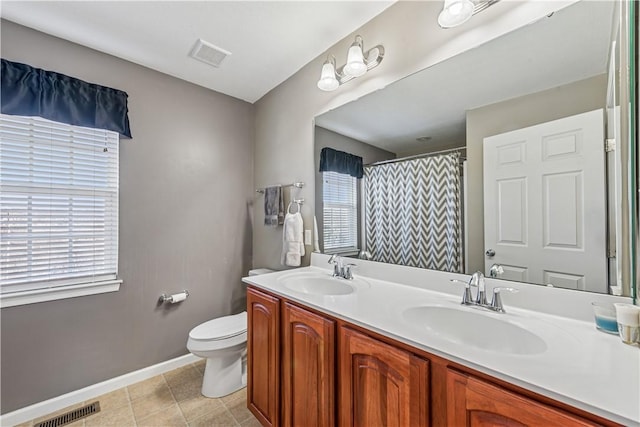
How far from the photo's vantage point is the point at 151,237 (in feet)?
6.99

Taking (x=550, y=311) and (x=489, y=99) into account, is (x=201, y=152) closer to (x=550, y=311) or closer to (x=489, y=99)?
(x=489, y=99)

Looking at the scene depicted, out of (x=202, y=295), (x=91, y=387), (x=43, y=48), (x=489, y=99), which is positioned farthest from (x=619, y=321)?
(x=43, y=48)

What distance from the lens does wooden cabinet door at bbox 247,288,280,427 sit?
1395mm

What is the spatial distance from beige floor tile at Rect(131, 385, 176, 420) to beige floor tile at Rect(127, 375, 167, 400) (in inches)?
1.4

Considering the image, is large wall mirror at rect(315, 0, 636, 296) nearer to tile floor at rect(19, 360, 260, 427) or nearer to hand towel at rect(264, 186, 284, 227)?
hand towel at rect(264, 186, 284, 227)

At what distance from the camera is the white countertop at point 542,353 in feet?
1.83

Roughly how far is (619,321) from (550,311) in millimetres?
235

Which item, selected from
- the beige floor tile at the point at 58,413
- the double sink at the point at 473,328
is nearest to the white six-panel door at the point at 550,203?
the double sink at the point at 473,328

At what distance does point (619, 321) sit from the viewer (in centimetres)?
77

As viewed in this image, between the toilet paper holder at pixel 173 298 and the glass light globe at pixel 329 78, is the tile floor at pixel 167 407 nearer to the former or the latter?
the toilet paper holder at pixel 173 298

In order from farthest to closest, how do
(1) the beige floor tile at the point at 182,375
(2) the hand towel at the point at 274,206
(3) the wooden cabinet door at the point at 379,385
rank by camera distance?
(2) the hand towel at the point at 274,206 < (1) the beige floor tile at the point at 182,375 < (3) the wooden cabinet door at the point at 379,385

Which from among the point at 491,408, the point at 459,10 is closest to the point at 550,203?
the point at 491,408

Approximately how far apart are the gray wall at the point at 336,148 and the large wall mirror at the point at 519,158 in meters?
0.03

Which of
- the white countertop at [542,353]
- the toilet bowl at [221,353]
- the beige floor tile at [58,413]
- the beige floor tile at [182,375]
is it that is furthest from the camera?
the beige floor tile at [182,375]
